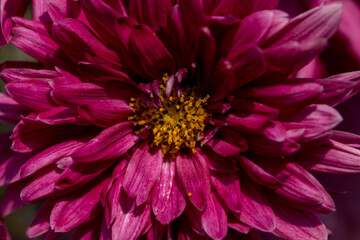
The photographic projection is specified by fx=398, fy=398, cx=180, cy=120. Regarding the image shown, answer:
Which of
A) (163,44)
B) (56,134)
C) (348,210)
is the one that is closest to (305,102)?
(163,44)

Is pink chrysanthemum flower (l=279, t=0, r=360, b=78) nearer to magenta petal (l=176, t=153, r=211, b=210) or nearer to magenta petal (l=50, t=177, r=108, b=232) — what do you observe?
magenta petal (l=176, t=153, r=211, b=210)

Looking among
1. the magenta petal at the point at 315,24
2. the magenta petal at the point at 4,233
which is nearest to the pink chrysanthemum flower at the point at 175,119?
the magenta petal at the point at 315,24

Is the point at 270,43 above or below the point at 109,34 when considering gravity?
below

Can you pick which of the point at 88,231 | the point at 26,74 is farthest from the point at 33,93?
the point at 88,231

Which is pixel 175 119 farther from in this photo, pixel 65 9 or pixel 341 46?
pixel 341 46

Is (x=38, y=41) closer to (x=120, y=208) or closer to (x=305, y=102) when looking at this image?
(x=120, y=208)

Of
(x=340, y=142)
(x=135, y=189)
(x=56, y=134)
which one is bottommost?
(x=340, y=142)
